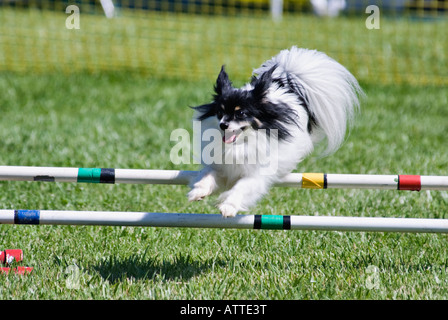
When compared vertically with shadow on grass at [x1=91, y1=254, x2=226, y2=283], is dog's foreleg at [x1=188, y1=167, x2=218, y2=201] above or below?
above

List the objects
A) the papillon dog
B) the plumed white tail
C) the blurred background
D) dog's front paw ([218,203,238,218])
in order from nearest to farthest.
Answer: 1. dog's front paw ([218,203,238,218])
2. the papillon dog
3. the plumed white tail
4. the blurred background

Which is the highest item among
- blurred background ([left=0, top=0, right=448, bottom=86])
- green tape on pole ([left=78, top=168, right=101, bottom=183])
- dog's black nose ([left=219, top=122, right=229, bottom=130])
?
blurred background ([left=0, top=0, right=448, bottom=86])

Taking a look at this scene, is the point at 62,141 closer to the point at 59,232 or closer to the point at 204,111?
the point at 59,232

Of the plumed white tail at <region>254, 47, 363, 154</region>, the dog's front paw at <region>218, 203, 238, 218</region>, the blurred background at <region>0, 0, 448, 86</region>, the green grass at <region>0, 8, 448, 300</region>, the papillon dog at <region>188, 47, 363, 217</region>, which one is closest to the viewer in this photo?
the dog's front paw at <region>218, 203, 238, 218</region>

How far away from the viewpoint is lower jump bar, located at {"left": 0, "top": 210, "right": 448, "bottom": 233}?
110 inches

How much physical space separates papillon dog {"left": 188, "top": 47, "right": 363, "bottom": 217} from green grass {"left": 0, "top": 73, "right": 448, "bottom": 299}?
459 mm

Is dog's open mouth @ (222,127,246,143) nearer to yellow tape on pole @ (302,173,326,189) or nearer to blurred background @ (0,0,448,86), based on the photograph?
yellow tape on pole @ (302,173,326,189)

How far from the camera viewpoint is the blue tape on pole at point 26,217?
9.25 ft

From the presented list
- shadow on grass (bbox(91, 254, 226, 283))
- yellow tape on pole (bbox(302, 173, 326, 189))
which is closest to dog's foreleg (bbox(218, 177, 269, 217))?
yellow tape on pole (bbox(302, 173, 326, 189))

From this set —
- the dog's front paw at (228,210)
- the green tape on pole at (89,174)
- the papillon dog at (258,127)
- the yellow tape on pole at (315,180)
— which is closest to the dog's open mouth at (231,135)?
the papillon dog at (258,127)

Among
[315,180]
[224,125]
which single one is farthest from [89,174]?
[315,180]

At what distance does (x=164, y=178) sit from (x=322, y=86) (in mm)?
1013

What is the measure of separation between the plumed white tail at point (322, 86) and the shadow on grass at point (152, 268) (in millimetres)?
953

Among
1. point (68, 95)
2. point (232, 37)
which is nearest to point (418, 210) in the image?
point (68, 95)
